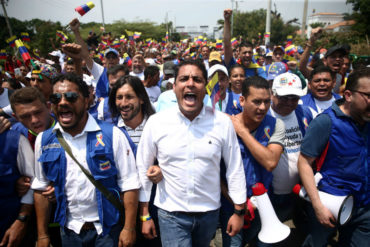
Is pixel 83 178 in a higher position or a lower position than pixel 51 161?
lower

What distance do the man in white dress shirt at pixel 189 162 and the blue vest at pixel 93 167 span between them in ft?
0.80

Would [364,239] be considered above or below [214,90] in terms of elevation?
below

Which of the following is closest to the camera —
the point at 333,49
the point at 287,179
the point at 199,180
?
the point at 199,180

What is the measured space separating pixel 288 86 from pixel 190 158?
4.49 feet

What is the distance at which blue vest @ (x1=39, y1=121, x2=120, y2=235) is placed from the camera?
1.83 m

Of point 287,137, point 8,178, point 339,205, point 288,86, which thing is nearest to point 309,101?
point 288,86

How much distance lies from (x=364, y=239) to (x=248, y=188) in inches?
46.3

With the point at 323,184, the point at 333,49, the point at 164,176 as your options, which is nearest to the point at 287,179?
the point at 323,184

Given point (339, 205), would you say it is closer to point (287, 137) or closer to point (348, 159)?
point (348, 159)

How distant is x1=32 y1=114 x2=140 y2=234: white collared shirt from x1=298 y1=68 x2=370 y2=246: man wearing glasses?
1.60 m

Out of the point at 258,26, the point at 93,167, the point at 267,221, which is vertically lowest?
the point at 267,221

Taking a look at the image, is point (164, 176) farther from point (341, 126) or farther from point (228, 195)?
point (341, 126)

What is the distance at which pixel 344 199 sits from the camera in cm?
201

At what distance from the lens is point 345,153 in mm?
2029
